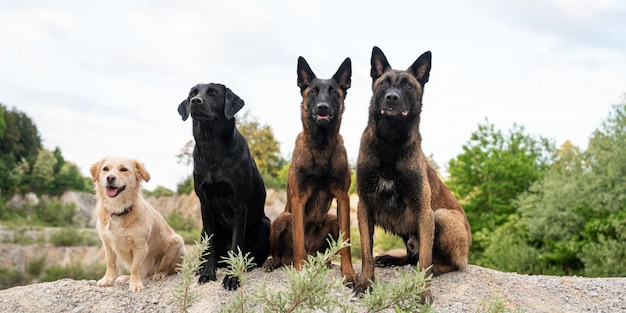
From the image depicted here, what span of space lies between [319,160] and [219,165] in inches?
46.3

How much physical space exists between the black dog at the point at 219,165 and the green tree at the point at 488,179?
19697 millimetres

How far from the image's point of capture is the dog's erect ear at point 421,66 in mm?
6230

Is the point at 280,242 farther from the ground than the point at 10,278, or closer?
farther from the ground

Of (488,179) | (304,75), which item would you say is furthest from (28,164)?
(304,75)

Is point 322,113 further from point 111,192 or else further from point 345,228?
point 111,192

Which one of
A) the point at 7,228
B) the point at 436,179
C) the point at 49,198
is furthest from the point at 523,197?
the point at 49,198

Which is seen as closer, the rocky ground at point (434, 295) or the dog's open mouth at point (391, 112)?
the dog's open mouth at point (391, 112)

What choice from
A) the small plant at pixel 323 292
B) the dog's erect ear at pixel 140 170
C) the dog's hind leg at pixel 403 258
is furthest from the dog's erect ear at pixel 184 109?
the small plant at pixel 323 292

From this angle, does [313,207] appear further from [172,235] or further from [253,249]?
[172,235]

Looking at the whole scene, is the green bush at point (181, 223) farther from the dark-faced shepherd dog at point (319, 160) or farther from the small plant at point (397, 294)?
the small plant at point (397, 294)

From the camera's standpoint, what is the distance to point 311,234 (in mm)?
6887

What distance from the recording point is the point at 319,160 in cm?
624

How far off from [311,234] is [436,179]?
5.47 ft

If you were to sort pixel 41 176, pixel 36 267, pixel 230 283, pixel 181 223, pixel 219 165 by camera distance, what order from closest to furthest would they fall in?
pixel 230 283 → pixel 219 165 → pixel 36 267 → pixel 181 223 → pixel 41 176
